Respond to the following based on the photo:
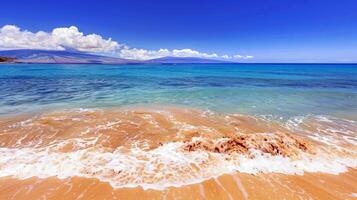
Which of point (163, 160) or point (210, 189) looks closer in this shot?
point (210, 189)

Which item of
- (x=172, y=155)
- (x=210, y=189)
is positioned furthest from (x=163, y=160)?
(x=210, y=189)

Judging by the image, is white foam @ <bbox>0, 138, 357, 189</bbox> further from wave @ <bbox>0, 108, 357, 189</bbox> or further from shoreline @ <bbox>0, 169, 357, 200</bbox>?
shoreline @ <bbox>0, 169, 357, 200</bbox>

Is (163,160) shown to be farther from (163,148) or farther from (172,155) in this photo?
(163,148)

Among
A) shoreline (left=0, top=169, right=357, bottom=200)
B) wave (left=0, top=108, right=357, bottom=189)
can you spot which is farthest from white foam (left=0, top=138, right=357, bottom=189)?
shoreline (left=0, top=169, right=357, bottom=200)

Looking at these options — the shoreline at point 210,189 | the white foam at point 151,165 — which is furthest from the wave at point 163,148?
the shoreline at point 210,189

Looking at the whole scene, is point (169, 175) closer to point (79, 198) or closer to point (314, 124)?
point (79, 198)

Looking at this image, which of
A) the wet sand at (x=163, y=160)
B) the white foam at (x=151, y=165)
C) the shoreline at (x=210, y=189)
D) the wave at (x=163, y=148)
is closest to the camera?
the shoreline at (x=210, y=189)

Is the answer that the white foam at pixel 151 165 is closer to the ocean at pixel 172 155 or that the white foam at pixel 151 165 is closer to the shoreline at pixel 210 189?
the ocean at pixel 172 155

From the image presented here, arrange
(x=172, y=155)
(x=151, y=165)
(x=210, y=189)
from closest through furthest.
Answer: (x=210, y=189)
(x=151, y=165)
(x=172, y=155)

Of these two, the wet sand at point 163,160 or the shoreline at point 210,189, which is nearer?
the shoreline at point 210,189

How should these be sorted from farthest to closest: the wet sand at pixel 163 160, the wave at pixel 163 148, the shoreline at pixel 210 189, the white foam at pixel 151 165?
the wave at pixel 163 148 < the white foam at pixel 151 165 < the wet sand at pixel 163 160 < the shoreline at pixel 210 189

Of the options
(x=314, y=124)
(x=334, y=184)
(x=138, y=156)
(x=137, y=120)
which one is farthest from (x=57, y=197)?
(x=314, y=124)

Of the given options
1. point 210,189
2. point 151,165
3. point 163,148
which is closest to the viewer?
point 210,189

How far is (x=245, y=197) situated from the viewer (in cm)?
466
